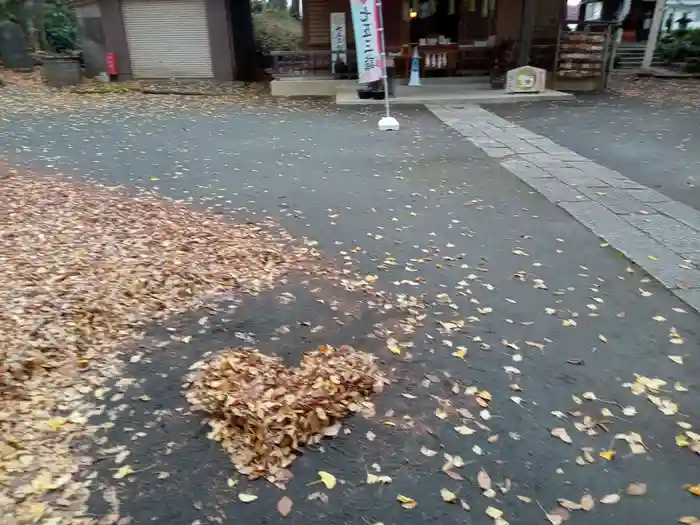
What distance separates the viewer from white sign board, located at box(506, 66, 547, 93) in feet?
44.6

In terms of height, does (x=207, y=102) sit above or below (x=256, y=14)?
below

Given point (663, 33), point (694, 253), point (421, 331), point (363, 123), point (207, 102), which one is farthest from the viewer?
point (663, 33)

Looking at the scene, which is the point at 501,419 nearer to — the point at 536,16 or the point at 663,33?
the point at 536,16

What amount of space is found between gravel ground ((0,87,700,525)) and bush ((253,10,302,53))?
17193mm

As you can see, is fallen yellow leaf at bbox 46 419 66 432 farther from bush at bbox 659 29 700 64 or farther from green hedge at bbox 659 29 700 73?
bush at bbox 659 29 700 64

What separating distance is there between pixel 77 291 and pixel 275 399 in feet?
6.82

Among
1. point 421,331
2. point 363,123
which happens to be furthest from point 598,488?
point 363,123

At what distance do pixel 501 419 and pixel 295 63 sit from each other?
14.4m

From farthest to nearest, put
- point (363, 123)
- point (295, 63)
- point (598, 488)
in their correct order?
point (295, 63), point (363, 123), point (598, 488)

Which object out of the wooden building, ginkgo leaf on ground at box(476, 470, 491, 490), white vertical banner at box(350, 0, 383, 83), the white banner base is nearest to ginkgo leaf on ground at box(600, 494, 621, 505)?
Result: ginkgo leaf on ground at box(476, 470, 491, 490)

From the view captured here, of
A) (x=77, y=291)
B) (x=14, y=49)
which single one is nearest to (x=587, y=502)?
(x=77, y=291)

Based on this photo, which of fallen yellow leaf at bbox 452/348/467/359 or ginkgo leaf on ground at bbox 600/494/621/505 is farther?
fallen yellow leaf at bbox 452/348/467/359

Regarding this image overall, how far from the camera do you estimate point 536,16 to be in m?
16.0

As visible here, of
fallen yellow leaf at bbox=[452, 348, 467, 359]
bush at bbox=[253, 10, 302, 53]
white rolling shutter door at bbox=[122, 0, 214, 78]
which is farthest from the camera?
bush at bbox=[253, 10, 302, 53]
